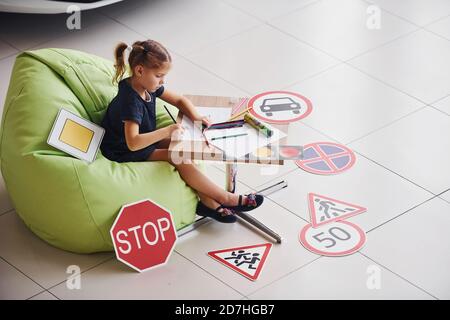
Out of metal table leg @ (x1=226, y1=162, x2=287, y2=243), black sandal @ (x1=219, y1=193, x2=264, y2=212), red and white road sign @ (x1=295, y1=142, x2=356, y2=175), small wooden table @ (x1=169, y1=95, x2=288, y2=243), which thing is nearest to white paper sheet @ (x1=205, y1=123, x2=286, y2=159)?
small wooden table @ (x1=169, y1=95, x2=288, y2=243)

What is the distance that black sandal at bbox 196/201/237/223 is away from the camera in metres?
3.60

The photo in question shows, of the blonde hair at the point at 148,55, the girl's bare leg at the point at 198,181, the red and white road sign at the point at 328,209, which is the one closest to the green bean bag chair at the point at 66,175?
the girl's bare leg at the point at 198,181

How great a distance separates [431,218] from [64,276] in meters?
1.50

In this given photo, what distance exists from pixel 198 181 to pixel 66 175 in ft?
1.69

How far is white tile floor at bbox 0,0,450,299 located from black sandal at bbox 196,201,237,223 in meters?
0.04

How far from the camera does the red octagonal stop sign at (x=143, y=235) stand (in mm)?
Answer: 3357

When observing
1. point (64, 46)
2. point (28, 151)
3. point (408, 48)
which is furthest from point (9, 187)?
point (408, 48)

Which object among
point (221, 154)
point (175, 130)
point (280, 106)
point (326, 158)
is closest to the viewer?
point (221, 154)

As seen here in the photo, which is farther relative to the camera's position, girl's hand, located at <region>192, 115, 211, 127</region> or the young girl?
girl's hand, located at <region>192, 115, 211, 127</region>

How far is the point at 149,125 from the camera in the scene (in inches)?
138

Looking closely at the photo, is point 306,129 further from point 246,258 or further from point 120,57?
point 120,57

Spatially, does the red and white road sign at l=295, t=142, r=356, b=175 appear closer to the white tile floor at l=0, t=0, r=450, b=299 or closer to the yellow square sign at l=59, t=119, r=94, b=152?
the white tile floor at l=0, t=0, r=450, b=299

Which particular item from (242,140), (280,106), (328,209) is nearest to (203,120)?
(242,140)

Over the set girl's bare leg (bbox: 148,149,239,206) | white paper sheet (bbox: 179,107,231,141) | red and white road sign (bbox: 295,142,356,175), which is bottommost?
red and white road sign (bbox: 295,142,356,175)
